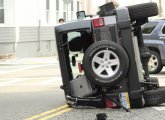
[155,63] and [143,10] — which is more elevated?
[143,10]

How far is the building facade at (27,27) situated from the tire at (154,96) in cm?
1676

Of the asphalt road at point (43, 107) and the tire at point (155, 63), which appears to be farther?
the tire at point (155, 63)

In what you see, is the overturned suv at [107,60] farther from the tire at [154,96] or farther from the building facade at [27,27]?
the building facade at [27,27]

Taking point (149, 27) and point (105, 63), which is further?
point (149, 27)

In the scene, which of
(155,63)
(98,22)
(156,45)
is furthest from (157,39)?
(98,22)

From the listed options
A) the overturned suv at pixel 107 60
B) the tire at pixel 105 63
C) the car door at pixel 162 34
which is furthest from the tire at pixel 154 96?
A: the car door at pixel 162 34

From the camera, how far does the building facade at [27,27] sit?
25.7 m

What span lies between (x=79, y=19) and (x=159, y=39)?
23.6 feet

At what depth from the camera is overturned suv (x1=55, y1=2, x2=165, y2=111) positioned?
337 inches

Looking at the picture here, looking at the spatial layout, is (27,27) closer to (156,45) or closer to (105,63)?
(156,45)

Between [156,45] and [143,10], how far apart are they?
7.20m

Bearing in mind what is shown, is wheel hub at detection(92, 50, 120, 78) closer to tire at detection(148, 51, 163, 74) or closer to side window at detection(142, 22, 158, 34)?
tire at detection(148, 51, 163, 74)

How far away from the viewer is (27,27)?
27219 millimetres

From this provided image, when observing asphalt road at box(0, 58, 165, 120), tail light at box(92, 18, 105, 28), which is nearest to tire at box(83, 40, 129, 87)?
tail light at box(92, 18, 105, 28)
